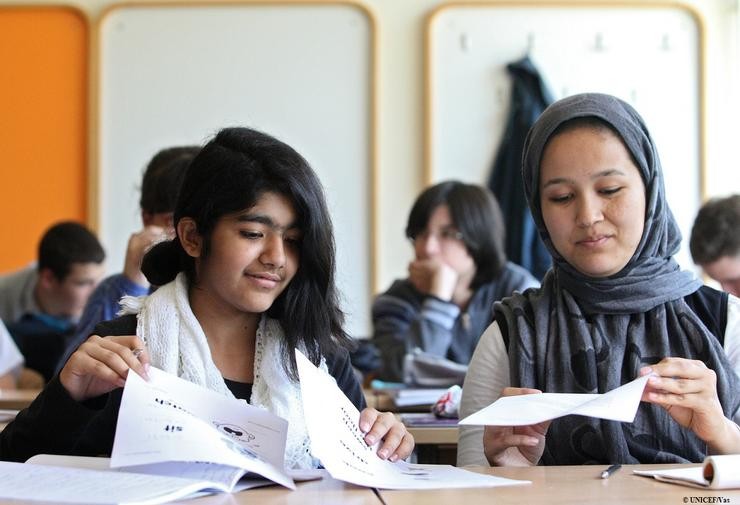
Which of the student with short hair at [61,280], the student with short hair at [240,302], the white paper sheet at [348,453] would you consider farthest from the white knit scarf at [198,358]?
the student with short hair at [61,280]

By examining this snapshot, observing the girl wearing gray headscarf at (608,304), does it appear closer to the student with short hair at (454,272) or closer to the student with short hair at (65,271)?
the student with short hair at (454,272)

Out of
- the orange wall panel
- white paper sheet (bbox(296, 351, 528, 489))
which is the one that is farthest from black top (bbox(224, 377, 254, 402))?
the orange wall panel

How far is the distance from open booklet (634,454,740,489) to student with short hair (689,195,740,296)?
1.89 m

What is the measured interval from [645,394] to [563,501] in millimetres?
273

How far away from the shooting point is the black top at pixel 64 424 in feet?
5.04

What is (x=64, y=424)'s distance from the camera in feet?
5.06

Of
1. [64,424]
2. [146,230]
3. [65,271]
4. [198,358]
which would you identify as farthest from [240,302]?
[65,271]

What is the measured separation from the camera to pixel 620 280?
1739 mm

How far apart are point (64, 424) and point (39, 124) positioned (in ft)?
12.1

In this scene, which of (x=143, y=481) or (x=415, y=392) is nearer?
(x=143, y=481)

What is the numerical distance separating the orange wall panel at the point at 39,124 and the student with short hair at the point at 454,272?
Result: 1983 millimetres

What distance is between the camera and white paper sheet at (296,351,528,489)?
50.2 inches

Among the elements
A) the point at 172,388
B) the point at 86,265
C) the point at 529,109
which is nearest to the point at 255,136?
the point at 172,388

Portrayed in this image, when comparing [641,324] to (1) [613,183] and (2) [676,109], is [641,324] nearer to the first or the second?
(1) [613,183]
